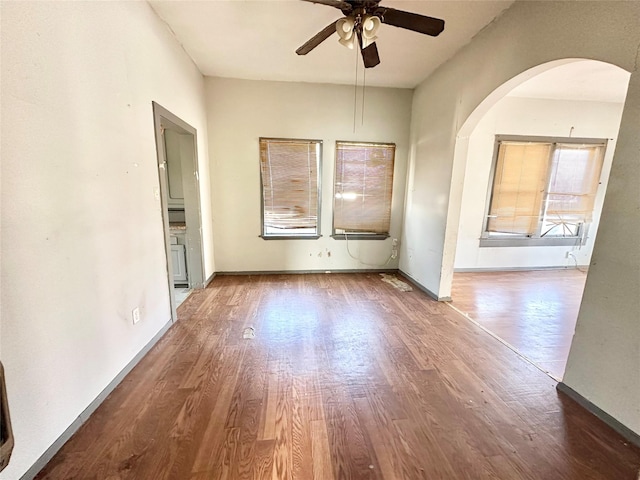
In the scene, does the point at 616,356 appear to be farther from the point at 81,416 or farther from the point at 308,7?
the point at 308,7

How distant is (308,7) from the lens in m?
2.29

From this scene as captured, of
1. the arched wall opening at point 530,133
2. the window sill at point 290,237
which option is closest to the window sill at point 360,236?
the window sill at point 290,237

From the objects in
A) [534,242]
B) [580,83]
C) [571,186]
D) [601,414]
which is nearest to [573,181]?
[571,186]

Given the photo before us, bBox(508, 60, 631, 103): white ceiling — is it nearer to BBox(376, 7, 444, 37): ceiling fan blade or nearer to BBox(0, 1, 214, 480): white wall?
BBox(376, 7, 444, 37): ceiling fan blade

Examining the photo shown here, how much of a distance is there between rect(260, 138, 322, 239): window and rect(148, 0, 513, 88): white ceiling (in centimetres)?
94

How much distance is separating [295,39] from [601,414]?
12.6 feet

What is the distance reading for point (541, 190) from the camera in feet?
15.0

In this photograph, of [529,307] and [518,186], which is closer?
[529,307]

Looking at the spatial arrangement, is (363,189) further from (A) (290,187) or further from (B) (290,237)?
(B) (290,237)

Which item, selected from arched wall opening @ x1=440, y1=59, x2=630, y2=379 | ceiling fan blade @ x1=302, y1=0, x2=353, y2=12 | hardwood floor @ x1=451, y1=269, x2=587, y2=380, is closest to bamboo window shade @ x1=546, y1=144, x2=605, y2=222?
arched wall opening @ x1=440, y1=59, x2=630, y2=379

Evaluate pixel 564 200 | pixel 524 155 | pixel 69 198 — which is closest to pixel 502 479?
pixel 69 198

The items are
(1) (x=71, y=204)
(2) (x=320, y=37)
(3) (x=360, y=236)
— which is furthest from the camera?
(3) (x=360, y=236)

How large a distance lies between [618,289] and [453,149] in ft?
6.75

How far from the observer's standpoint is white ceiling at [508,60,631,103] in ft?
10.3
